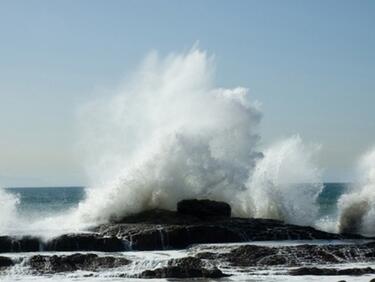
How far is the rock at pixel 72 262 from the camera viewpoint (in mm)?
23469

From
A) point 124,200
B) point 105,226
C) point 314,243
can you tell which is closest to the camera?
point 314,243

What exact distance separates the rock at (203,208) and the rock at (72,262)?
8.46 meters

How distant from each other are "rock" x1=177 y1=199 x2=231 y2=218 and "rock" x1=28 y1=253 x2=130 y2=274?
846cm

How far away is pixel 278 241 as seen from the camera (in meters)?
27.7

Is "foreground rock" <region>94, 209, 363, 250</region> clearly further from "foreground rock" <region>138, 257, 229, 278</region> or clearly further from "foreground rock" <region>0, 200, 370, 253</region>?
"foreground rock" <region>138, 257, 229, 278</region>

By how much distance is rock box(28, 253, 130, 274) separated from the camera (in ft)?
77.0

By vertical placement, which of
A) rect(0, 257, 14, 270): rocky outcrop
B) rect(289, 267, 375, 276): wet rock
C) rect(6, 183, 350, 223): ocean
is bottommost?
rect(289, 267, 375, 276): wet rock

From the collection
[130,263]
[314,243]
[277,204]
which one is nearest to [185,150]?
[277,204]

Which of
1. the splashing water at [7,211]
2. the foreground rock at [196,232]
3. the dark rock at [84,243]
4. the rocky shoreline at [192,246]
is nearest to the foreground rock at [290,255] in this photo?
the rocky shoreline at [192,246]

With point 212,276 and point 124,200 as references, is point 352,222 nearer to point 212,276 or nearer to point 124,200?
point 124,200

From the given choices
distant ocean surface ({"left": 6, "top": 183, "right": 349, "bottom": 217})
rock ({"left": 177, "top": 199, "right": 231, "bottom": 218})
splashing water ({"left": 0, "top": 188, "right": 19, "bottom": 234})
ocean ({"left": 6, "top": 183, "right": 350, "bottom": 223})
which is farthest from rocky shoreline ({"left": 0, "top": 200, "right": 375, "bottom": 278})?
distant ocean surface ({"left": 6, "top": 183, "right": 349, "bottom": 217})

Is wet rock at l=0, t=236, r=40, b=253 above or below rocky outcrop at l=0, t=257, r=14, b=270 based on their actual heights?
above

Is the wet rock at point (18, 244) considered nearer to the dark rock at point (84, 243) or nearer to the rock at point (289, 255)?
the dark rock at point (84, 243)

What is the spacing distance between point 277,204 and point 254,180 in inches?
75.2
